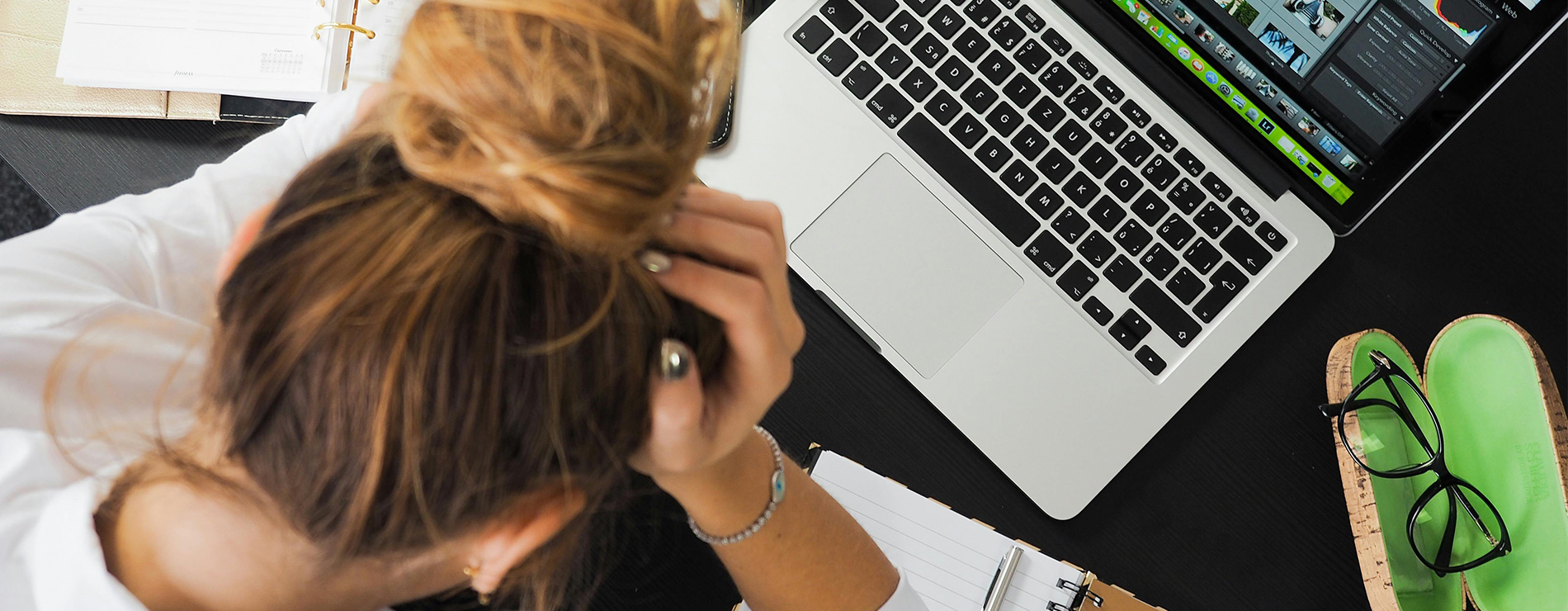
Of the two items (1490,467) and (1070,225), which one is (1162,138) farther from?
(1490,467)

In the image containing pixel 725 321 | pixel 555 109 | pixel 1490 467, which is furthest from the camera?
pixel 1490 467

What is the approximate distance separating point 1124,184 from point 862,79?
0.23m

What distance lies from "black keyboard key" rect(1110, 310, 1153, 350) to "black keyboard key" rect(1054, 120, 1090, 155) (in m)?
0.14

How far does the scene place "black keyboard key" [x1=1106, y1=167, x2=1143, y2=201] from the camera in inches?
28.8

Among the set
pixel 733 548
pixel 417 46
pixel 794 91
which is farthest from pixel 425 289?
pixel 794 91

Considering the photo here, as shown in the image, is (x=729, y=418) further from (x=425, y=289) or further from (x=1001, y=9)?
(x=1001, y=9)

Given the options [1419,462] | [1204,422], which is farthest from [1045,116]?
[1419,462]

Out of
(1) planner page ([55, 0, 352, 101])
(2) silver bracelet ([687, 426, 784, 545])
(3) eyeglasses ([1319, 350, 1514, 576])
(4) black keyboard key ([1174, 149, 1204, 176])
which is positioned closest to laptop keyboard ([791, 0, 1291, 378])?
(4) black keyboard key ([1174, 149, 1204, 176])

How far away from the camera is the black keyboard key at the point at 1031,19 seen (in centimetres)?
75

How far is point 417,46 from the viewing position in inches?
12.2

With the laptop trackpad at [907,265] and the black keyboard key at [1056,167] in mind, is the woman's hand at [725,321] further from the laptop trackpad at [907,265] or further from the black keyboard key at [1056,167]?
the black keyboard key at [1056,167]

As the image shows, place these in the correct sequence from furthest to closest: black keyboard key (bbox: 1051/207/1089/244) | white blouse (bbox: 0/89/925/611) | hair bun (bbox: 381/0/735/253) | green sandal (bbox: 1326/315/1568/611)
A: black keyboard key (bbox: 1051/207/1089/244), green sandal (bbox: 1326/315/1568/611), white blouse (bbox: 0/89/925/611), hair bun (bbox: 381/0/735/253)

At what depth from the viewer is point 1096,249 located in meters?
0.72

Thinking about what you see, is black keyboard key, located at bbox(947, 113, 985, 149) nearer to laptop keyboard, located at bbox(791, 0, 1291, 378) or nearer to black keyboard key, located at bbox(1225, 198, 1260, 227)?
laptop keyboard, located at bbox(791, 0, 1291, 378)
